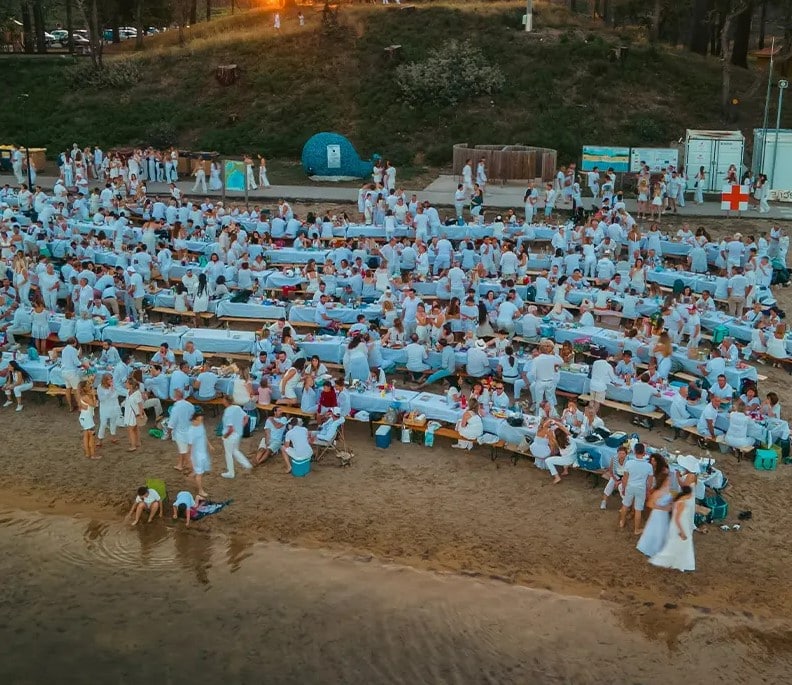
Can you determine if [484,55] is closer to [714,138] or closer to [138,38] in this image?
[714,138]

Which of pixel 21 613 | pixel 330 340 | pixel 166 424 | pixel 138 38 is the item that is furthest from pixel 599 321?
pixel 138 38

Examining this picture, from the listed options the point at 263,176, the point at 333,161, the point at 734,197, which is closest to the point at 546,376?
the point at 734,197

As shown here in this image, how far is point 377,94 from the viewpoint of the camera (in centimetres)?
4544

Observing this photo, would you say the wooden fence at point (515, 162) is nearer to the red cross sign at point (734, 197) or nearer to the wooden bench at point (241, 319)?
the red cross sign at point (734, 197)

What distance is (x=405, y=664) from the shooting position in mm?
11195

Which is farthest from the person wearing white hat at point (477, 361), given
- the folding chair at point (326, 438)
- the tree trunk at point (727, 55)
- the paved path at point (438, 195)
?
the tree trunk at point (727, 55)

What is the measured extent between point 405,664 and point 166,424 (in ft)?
24.4

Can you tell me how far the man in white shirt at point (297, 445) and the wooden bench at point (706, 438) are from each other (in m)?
6.14

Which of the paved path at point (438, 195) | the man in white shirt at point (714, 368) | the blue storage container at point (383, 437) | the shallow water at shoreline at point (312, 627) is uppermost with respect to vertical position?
the paved path at point (438, 195)

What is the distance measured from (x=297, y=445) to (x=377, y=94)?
33.2 m

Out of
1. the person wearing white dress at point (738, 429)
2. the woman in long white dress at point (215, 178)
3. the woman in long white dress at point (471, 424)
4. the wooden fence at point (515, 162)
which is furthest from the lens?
the wooden fence at point (515, 162)

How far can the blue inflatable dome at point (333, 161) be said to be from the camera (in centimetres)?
3684

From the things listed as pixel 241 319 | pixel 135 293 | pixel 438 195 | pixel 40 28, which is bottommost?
pixel 241 319

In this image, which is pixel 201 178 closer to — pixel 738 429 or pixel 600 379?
pixel 600 379
